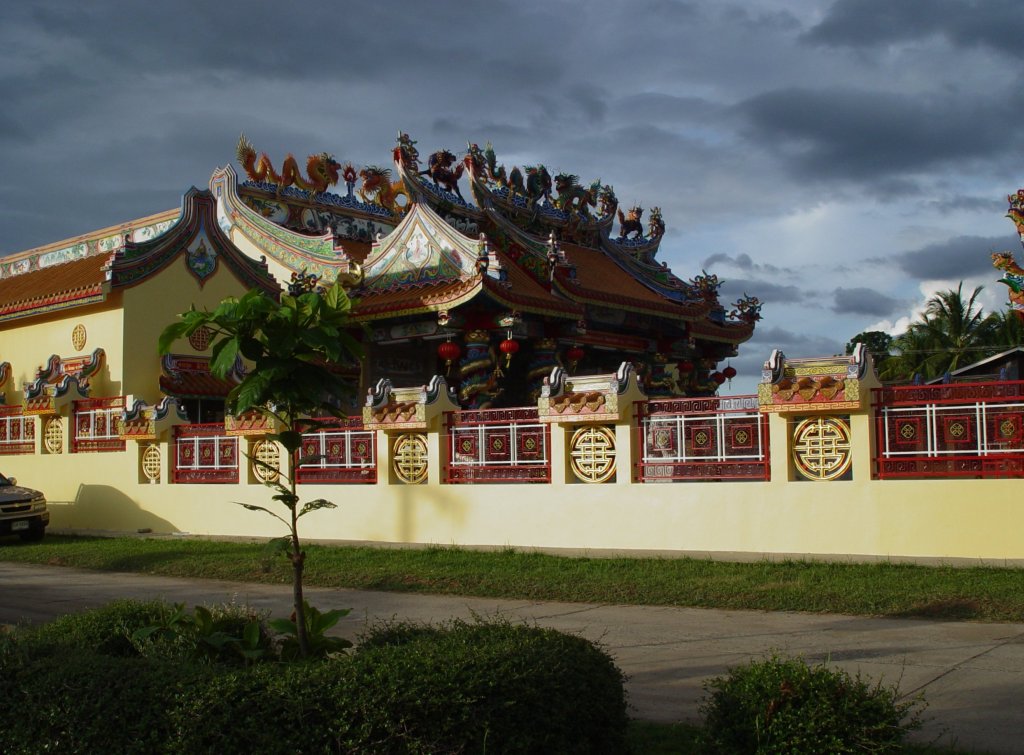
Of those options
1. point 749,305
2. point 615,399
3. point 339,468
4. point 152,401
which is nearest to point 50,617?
point 339,468

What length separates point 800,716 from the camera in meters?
4.79

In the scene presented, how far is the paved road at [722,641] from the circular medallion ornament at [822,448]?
2744mm

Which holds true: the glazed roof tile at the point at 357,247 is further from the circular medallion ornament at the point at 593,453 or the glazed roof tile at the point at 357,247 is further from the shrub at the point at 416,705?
the shrub at the point at 416,705

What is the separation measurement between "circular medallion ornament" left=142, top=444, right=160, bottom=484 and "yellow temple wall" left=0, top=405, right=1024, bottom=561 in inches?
14.4

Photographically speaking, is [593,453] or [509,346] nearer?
[593,453]

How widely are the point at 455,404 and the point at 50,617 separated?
642cm

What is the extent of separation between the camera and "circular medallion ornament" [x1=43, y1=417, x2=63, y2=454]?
22.1 meters

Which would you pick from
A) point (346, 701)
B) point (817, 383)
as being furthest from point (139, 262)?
point (346, 701)

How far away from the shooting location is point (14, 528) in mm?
19344

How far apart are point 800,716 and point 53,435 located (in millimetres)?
20424

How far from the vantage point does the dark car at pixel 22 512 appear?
19.2 metres

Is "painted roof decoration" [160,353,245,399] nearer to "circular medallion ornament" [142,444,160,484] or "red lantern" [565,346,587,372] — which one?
"circular medallion ornament" [142,444,160,484]

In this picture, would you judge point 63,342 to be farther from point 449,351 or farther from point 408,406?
point 408,406

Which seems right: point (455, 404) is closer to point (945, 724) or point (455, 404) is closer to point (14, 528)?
point (14, 528)
